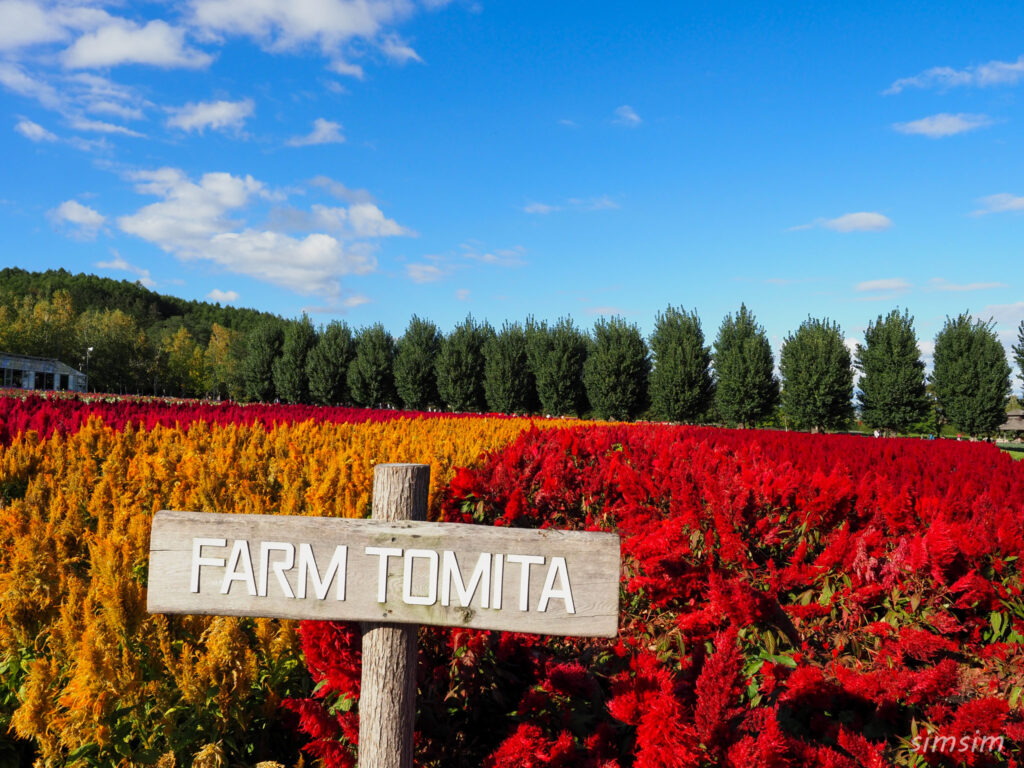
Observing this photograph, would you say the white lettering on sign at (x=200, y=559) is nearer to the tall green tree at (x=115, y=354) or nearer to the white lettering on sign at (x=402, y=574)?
the white lettering on sign at (x=402, y=574)

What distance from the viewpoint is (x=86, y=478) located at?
432cm

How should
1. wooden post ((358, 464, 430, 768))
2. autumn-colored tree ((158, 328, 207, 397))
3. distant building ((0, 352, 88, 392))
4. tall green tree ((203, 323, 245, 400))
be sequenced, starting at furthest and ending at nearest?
autumn-colored tree ((158, 328, 207, 397)), distant building ((0, 352, 88, 392)), tall green tree ((203, 323, 245, 400)), wooden post ((358, 464, 430, 768))

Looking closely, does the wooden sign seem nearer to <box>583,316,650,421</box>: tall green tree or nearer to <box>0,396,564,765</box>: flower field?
<box>0,396,564,765</box>: flower field

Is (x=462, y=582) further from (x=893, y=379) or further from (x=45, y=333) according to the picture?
(x=45, y=333)

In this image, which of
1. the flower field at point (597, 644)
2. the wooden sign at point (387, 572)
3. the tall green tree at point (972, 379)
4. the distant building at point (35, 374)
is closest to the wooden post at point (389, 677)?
the wooden sign at point (387, 572)

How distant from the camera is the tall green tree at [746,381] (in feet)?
116

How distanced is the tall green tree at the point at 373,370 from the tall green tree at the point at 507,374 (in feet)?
25.8

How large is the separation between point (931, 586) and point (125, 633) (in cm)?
366

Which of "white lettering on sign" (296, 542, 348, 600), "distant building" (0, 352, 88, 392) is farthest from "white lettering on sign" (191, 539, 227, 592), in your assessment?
"distant building" (0, 352, 88, 392)

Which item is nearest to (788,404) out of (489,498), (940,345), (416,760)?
(940,345)

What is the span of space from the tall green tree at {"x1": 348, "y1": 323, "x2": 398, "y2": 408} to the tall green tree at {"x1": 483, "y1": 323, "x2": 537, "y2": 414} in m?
7.87

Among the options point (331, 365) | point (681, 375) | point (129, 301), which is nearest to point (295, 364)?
point (331, 365)

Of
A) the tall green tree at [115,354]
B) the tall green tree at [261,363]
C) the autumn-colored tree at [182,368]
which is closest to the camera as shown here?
the tall green tree at [261,363]

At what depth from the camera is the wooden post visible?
1.68m
